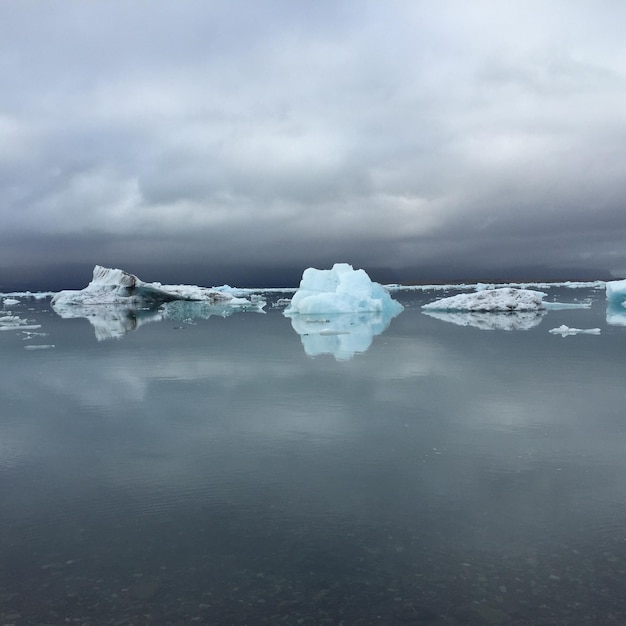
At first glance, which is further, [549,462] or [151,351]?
[151,351]

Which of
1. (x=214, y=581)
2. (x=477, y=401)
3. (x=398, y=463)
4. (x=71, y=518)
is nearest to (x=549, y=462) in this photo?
(x=398, y=463)

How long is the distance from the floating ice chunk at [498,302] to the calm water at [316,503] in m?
24.2

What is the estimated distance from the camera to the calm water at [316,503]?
10.6 feet

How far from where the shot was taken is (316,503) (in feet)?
15.0

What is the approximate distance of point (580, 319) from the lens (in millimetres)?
26219

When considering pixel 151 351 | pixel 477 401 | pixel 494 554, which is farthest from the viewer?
pixel 151 351

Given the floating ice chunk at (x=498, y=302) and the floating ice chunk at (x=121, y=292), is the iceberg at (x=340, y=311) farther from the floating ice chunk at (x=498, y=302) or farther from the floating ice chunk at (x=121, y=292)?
the floating ice chunk at (x=121, y=292)

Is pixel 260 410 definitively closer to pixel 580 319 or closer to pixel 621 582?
pixel 621 582

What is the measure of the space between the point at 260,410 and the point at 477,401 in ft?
11.1

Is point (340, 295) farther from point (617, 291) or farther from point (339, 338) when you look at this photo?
point (617, 291)

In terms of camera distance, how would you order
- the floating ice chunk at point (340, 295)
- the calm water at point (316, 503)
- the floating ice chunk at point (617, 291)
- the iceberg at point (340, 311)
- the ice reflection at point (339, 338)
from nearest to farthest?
the calm water at point (316, 503) < the ice reflection at point (339, 338) < the iceberg at point (340, 311) < the floating ice chunk at point (340, 295) < the floating ice chunk at point (617, 291)

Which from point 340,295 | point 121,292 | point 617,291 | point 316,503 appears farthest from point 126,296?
point 316,503

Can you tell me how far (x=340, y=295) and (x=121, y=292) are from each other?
2679 cm

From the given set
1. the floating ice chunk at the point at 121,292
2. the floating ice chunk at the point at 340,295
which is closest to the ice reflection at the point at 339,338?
the floating ice chunk at the point at 340,295
